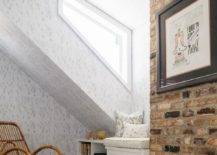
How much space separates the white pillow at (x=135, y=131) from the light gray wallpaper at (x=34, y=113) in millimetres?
1835

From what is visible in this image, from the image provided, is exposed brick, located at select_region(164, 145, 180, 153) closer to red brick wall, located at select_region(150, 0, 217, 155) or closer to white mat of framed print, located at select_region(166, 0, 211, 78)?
red brick wall, located at select_region(150, 0, 217, 155)

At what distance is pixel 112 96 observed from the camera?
488cm

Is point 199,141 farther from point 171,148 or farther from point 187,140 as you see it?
point 171,148

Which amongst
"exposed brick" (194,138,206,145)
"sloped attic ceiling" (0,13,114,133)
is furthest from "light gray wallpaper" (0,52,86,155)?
"exposed brick" (194,138,206,145)

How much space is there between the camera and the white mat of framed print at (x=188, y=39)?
2387mm

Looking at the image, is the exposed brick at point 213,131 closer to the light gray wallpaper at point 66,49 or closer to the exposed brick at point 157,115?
the exposed brick at point 157,115

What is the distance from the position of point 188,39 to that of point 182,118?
0.57 metres

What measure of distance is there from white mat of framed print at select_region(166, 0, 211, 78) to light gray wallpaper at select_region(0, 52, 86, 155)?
3579 mm

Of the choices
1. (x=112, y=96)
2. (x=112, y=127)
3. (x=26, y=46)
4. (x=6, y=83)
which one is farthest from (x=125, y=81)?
(x=6, y=83)

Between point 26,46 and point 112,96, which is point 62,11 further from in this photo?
point 112,96

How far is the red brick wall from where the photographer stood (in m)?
2.32

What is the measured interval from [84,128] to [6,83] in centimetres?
151

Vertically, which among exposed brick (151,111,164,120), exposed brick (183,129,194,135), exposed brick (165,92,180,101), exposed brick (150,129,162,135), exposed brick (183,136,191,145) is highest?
exposed brick (165,92,180,101)

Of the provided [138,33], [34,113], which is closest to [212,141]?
[138,33]
